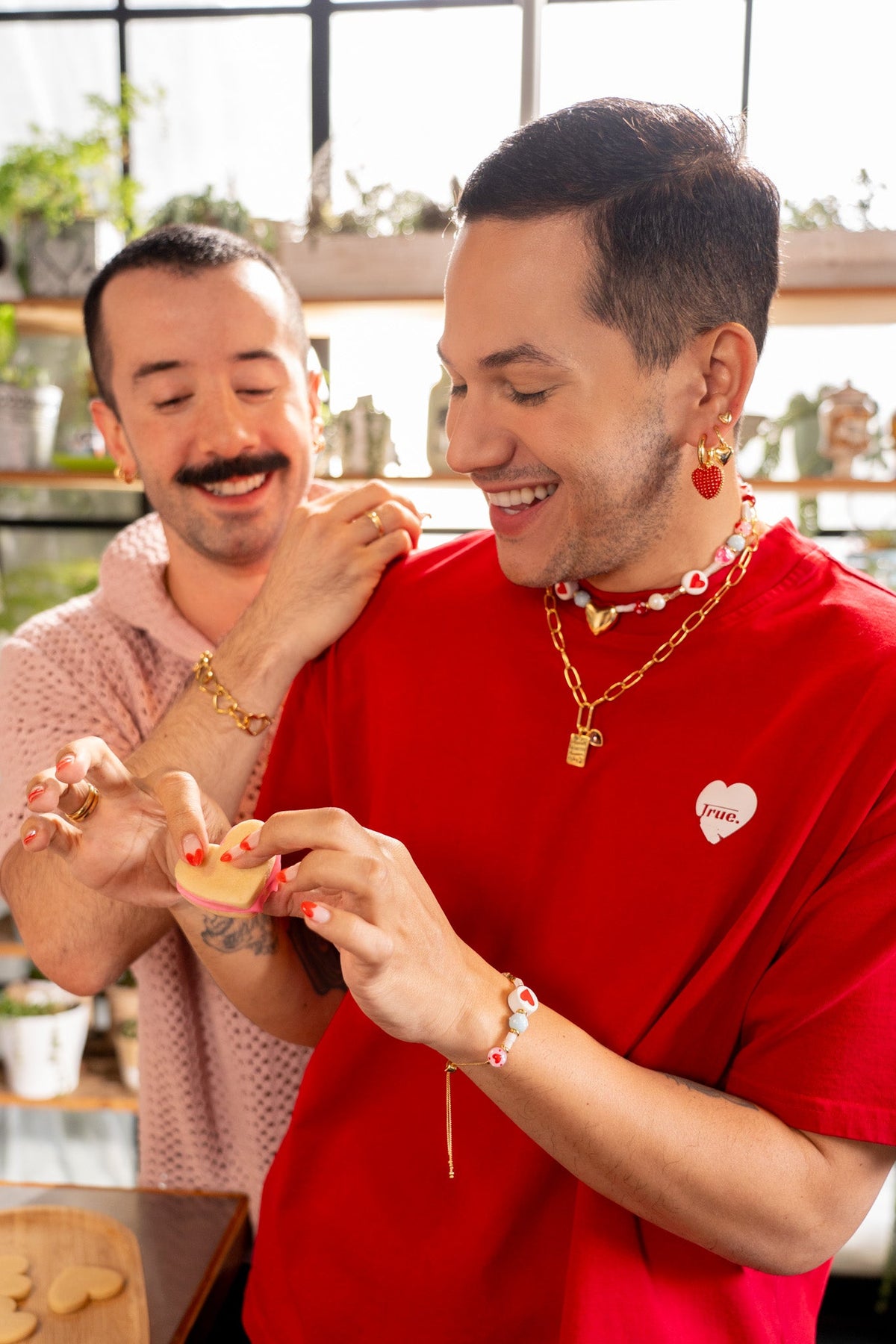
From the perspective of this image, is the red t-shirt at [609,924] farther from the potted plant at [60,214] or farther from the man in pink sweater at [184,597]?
the potted plant at [60,214]

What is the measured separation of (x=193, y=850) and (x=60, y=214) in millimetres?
2669

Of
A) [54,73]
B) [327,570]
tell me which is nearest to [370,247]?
[54,73]

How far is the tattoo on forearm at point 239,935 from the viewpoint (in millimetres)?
1222

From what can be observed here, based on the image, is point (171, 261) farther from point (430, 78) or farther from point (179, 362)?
point (430, 78)

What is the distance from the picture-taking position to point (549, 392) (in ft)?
3.39

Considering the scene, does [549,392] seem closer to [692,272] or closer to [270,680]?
[692,272]

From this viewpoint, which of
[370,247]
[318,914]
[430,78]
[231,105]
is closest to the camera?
[318,914]

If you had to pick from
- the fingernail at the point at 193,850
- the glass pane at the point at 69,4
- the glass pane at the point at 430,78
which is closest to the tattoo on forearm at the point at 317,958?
the fingernail at the point at 193,850

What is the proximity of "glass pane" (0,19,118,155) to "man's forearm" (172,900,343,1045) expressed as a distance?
3.22 metres

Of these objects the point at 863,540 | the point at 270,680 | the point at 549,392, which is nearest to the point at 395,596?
the point at 270,680

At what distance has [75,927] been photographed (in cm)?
140

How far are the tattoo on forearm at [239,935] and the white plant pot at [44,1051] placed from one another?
216cm

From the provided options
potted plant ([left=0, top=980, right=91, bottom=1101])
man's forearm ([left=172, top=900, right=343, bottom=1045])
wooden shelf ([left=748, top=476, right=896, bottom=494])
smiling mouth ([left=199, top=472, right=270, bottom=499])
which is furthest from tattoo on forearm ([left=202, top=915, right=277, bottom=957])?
potted plant ([left=0, top=980, right=91, bottom=1101])

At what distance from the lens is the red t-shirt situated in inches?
38.4
